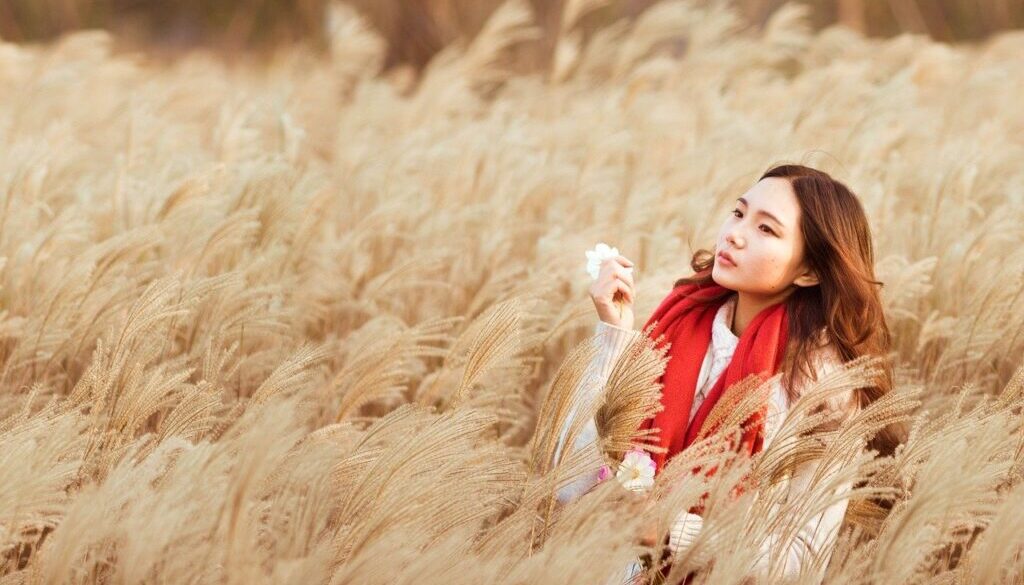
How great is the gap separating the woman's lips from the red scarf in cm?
12

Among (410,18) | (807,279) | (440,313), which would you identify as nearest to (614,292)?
(807,279)

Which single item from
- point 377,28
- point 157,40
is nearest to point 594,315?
point 377,28

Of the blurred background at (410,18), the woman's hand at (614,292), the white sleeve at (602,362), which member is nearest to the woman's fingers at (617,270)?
the woman's hand at (614,292)

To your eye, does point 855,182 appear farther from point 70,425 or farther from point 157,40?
point 157,40

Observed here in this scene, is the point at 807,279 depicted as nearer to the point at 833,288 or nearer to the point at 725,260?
the point at 833,288

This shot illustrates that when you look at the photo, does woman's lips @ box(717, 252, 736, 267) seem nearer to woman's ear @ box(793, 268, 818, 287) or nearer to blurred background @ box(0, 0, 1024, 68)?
woman's ear @ box(793, 268, 818, 287)

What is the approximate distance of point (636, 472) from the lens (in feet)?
7.37

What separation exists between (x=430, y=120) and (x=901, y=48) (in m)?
3.16

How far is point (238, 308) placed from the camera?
9.66ft

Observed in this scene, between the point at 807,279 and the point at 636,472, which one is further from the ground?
the point at 807,279

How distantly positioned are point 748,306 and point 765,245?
18 centimetres

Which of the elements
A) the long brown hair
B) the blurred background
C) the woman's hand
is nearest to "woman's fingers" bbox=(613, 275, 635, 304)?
the woman's hand

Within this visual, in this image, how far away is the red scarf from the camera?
2379 millimetres

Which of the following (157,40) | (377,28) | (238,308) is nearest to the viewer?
(238,308)
